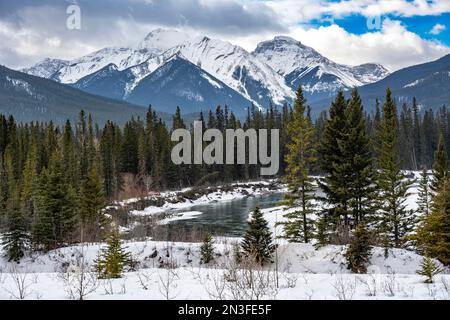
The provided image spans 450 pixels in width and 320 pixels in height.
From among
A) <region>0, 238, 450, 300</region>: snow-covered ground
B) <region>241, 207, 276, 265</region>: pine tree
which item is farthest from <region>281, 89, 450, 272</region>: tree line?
<region>0, 238, 450, 300</region>: snow-covered ground

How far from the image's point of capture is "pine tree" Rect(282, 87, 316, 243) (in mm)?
31016

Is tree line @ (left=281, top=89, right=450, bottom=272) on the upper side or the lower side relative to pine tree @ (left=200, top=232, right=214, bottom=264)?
upper

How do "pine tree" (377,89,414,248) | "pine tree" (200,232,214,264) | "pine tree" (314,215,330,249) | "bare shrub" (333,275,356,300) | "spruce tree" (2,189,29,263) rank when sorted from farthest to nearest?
→ "spruce tree" (2,189,29,263)
"pine tree" (377,89,414,248)
"pine tree" (314,215,330,249)
"pine tree" (200,232,214,264)
"bare shrub" (333,275,356,300)

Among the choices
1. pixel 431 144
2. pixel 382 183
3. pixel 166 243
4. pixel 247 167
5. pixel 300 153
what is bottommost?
pixel 166 243

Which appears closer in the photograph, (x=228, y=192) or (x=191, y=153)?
(x=228, y=192)

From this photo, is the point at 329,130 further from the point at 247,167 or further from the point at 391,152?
the point at 247,167

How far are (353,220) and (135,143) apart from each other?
227 feet

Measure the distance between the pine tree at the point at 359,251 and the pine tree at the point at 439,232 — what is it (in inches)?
97.6

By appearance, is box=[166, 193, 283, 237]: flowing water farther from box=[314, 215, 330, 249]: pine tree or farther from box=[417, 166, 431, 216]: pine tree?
box=[417, 166, 431, 216]: pine tree

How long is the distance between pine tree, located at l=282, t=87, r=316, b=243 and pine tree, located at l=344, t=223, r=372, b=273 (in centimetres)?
633

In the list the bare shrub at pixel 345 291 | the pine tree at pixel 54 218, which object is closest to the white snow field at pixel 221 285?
the bare shrub at pixel 345 291
